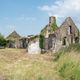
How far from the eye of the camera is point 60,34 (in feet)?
148

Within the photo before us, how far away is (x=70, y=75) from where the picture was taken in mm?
14859

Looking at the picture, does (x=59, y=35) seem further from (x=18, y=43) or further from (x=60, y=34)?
(x=18, y=43)

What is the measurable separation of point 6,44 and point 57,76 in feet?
151

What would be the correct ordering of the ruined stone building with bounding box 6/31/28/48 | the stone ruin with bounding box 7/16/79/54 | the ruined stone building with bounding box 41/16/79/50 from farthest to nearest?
the ruined stone building with bounding box 6/31/28/48 → the ruined stone building with bounding box 41/16/79/50 → the stone ruin with bounding box 7/16/79/54

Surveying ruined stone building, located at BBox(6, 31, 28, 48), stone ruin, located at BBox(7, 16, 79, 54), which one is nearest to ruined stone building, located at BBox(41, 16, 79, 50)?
stone ruin, located at BBox(7, 16, 79, 54)

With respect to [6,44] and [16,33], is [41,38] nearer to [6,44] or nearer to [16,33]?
[6,44]

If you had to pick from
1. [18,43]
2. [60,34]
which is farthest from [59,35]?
[18,43]

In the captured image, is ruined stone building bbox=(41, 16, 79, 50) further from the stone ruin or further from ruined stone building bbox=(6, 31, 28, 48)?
ruined stone building bbox=(6, 31, 28, 48)

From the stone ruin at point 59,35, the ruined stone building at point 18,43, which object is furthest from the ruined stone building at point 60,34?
the ruined stone building at point 18,43

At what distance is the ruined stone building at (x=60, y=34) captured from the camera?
40.8m

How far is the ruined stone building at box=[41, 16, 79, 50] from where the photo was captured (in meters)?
40.8

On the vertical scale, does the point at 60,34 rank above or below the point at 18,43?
above

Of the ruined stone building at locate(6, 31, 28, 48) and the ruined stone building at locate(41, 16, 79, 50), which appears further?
the ruined stone building at locate(6, 31, 28, 48)

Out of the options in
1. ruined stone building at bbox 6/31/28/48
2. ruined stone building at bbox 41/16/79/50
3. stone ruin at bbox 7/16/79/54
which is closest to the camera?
stone ruin at bbox 7/16/79/54
